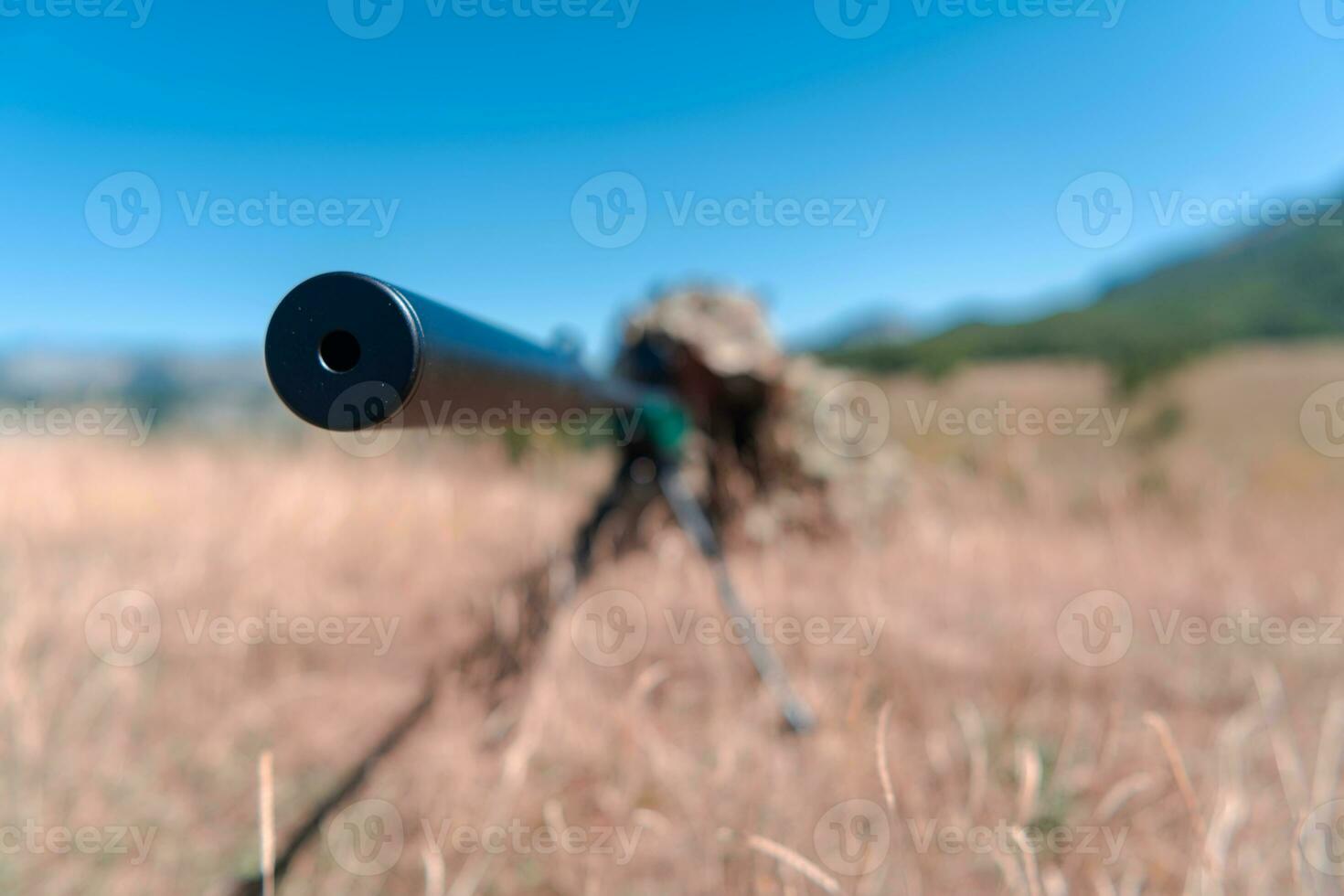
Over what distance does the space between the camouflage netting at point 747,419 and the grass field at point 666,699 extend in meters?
0.14

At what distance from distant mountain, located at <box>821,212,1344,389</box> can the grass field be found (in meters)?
2.46

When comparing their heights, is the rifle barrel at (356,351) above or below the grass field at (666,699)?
above

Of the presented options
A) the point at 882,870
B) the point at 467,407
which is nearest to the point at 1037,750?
the point at 882,870

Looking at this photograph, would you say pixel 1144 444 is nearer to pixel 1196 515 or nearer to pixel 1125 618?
pixel 1196 515

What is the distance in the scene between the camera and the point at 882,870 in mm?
803

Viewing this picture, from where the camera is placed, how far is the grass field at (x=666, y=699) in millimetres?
851

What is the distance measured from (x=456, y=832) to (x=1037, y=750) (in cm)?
94

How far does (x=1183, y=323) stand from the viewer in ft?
25.0

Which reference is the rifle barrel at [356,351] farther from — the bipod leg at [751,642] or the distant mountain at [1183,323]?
the distant mountain at [1183,323]

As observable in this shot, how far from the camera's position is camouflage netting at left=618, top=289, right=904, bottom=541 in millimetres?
2123

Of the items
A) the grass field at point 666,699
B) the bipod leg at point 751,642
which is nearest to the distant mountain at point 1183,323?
the grass field at point 666,699

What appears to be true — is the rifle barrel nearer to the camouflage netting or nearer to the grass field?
the grass field

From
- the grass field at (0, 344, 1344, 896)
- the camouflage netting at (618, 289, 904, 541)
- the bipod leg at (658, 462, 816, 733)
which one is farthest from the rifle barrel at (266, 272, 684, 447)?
the camouflage netting at (618, 289, 904, 541)

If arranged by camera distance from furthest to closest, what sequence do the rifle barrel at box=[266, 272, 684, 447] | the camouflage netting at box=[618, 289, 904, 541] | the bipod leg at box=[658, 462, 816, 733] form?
the camouflage netting at box=[618, 289, 904, 541] < the bipod leg at box=[658, 462, 816, 733] < the rifle barrel at box=[266, 272, 684, 447]
